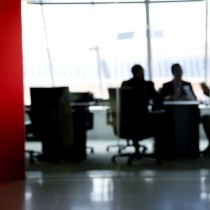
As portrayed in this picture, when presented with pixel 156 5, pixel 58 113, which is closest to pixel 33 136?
pixel 58 113

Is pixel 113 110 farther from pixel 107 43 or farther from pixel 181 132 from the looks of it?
pixel 181 132

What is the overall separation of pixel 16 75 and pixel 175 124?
2.29 meters

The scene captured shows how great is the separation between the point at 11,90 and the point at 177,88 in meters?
2.21

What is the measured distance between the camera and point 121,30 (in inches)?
263

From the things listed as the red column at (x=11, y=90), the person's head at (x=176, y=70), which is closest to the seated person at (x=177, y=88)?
the person's head at (x=176, y=70)

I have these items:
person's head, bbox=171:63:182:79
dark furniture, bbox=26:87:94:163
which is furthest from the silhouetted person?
dark furniture, bbox=26:87:94:163

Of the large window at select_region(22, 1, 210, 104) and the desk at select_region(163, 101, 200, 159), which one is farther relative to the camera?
the desk at select_region(163, 101, 200, 159)

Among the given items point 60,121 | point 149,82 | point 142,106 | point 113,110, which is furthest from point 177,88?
point 60,121

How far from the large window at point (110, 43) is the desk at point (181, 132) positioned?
46cm

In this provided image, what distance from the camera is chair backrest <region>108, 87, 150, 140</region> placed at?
680 cm

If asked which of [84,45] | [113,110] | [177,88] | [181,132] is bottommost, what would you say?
[181,132]

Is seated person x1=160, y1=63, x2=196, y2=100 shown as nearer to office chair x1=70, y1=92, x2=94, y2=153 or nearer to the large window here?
the large window

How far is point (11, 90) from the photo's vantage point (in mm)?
6277

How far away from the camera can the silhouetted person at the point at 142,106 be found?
6758mm
